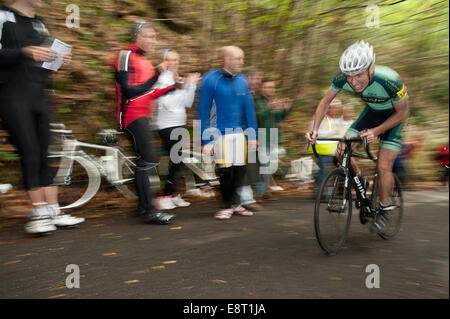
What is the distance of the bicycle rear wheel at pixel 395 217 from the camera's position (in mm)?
4844

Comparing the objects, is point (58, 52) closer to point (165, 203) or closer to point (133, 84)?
point (133, 84)

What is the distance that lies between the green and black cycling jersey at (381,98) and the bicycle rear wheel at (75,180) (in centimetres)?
326

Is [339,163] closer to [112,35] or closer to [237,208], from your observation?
[237,208]

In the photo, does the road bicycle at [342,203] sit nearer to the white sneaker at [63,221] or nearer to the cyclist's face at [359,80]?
the cyclist's face at [359,80]

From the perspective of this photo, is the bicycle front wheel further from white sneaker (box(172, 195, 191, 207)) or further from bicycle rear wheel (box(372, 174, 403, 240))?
white sneaker (box(172, 195, 191, 207))

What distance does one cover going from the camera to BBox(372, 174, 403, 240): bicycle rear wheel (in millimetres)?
4844

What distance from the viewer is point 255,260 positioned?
4133 mm

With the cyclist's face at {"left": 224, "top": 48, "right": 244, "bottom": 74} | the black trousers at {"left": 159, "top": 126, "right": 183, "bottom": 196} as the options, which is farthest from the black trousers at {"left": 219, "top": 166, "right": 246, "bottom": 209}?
the cyclist's face at {"left": 224, "top": 48, "right": 244, "bottom": 74}

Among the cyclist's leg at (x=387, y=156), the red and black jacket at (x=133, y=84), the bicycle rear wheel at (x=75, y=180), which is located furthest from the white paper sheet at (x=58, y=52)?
the cyclist's leg at (x=387, y=156)

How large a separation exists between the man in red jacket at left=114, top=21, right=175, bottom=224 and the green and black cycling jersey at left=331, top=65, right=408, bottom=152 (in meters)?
2.07

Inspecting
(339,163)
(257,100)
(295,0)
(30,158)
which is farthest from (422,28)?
(30,158)

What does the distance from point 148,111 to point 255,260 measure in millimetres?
2157

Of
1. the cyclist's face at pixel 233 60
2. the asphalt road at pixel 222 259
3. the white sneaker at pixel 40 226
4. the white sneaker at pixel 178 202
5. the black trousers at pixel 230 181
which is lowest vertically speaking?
the asphalt road at pixel 222 259

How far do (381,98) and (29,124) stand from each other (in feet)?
11.4
